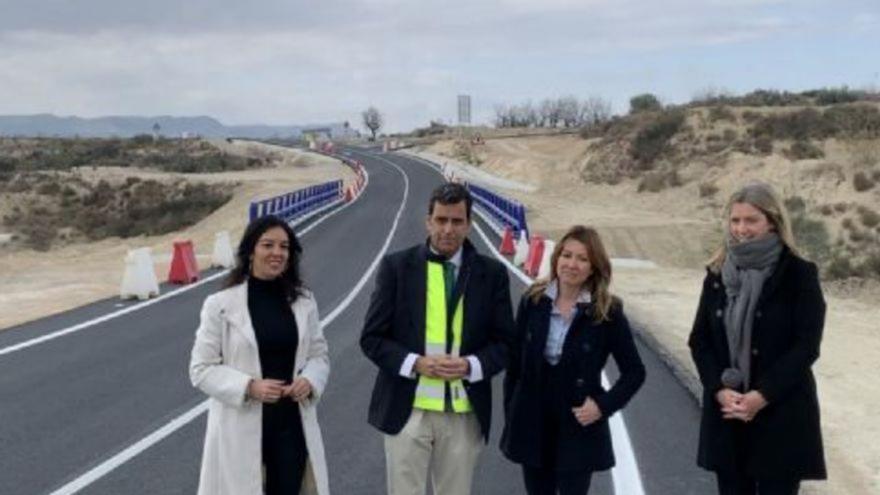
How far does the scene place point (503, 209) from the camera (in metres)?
30.6

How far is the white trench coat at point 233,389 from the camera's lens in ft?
15.7

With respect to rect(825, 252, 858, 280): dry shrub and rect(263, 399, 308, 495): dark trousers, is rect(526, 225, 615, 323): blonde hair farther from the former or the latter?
rect(825, 252, 858, 280): dry shrub

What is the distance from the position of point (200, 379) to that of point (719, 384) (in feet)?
8.06

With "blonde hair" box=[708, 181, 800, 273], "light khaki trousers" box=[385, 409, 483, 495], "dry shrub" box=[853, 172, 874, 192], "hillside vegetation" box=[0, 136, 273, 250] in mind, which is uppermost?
"blonde hair" box=[708, 181, 800, 273]

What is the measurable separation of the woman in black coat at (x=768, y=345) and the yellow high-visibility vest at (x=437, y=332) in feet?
4.10

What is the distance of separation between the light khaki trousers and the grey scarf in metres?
1.26

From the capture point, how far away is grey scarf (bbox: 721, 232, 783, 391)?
4.86 metres

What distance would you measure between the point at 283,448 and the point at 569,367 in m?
1.39

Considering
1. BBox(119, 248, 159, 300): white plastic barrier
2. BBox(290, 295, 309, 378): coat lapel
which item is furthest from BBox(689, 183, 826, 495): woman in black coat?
BBox(119, 248, 159, 300): white plastic barrier

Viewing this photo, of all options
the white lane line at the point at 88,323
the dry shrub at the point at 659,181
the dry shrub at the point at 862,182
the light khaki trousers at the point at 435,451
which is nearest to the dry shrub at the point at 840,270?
the white lane line at the point at 88,323

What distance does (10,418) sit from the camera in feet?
30.4

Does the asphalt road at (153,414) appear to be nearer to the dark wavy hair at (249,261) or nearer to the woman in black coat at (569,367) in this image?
the woman in black coat at (569,367)

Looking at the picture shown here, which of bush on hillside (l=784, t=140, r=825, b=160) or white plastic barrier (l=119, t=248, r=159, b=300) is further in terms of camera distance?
bush on hillside (l=784, t=140, r=825, b=160)

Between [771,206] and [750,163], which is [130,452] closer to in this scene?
[771,206]
